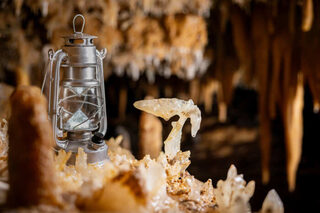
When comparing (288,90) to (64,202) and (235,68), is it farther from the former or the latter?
(64,202)

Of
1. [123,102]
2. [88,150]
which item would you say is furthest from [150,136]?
[88,150]

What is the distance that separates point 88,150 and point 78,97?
191mm

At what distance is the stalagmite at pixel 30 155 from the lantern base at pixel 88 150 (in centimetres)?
24

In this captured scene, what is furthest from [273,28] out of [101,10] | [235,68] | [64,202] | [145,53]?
[64,202]

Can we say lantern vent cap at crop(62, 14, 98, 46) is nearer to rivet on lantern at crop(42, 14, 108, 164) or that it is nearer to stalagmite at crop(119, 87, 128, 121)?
rivet on lantern at crop(42, 14, 108, 164)

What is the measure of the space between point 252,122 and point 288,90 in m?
2.78

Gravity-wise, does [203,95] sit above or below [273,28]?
below

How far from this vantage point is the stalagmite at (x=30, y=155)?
543 millimetres

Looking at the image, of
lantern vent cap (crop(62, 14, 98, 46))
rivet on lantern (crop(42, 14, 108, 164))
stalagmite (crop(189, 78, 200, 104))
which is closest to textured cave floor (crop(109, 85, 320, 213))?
stalagmite (crop(189, 78, 200, 104))

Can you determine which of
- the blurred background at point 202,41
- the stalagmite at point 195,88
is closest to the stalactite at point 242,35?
the blurred background at point 202,41

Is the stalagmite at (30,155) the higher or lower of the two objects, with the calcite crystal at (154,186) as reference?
higher

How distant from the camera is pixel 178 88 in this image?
5.38 metres

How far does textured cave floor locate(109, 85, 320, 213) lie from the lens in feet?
17.3

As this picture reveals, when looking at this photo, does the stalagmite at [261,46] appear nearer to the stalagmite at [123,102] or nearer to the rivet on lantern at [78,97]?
the rivet on lantern at [78,97]
